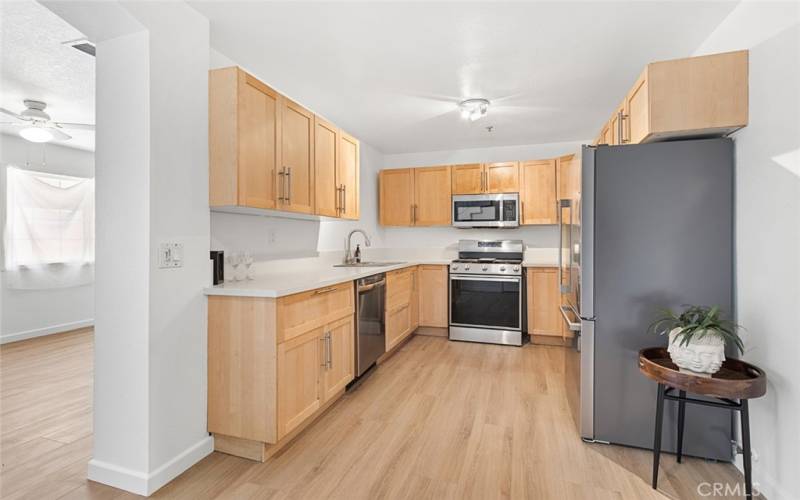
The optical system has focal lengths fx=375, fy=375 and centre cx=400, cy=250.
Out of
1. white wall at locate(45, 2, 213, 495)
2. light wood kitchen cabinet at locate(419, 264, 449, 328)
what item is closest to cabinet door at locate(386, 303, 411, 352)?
light wood kitchen cabinet at locate(419, 264, 449, 328)

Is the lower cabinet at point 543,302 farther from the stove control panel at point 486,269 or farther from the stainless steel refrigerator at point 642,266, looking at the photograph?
the stainless steel refrigerator at point 642,266

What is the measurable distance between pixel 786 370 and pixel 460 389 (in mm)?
1881

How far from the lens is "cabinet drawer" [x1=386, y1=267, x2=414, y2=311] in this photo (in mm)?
3607

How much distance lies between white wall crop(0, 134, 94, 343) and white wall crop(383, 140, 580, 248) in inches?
161

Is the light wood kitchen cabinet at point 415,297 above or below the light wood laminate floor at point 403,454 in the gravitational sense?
above

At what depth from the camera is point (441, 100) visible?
10.9 feet

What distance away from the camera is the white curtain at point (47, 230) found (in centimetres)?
429

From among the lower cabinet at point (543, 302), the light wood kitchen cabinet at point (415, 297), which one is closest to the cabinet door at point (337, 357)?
the light wood kitchen cabinet at point (415, 297)

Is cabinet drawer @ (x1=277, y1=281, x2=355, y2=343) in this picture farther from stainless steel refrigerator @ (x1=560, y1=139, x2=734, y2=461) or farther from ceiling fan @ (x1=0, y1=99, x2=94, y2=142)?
ceiling fan @ (x1=0, y1=99, x2=94, y2=142)

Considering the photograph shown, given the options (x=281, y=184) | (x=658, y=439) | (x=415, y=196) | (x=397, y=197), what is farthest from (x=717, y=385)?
(x=397, y=197)

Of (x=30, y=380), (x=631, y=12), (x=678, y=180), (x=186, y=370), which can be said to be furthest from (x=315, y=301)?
(x=30, y=380)

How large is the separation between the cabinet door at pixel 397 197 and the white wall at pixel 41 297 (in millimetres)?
3959

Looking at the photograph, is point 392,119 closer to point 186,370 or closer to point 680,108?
point 680,108

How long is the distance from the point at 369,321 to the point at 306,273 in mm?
660
